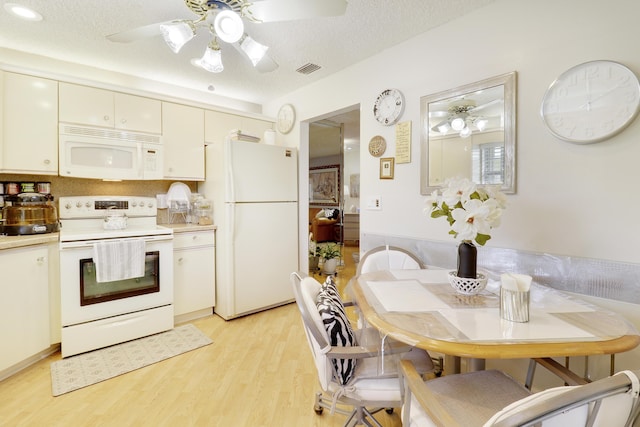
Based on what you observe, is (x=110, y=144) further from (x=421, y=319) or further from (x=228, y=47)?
(x=421, y=319)

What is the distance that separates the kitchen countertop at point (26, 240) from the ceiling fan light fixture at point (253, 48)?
1.93 metres

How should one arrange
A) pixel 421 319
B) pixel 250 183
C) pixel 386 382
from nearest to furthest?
pixel 421 319 → pixel 386 382 → pixel 250 183

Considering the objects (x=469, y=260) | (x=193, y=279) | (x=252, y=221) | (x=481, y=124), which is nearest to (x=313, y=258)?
(x=252, y=221)

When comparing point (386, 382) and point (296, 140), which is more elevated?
point (296, 140)

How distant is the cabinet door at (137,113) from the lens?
102 inches

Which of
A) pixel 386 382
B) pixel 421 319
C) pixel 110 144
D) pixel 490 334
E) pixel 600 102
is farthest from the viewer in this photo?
pixel 110 144

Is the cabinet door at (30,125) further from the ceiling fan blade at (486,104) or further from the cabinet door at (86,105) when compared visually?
the ceiling fan blade at (486,104)

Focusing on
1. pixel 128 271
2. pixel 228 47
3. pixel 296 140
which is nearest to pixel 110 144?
pixel 128 271

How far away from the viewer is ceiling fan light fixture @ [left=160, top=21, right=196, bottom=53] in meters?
1.59

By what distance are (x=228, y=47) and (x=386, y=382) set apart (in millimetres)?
2587

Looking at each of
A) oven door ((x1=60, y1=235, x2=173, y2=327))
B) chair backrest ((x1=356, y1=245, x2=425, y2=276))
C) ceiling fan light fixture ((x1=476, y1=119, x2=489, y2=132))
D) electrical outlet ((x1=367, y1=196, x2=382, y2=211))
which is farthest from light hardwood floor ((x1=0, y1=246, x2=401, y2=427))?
ceiling fan light fixture ((x1=476, y1=119, x2=489, y2=132))

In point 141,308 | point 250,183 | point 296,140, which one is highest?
point 296,140

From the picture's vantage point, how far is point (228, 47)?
→ 2375 mm

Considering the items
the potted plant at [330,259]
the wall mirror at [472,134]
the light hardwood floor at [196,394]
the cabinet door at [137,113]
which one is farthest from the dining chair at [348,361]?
the potted plant at [330,259]
